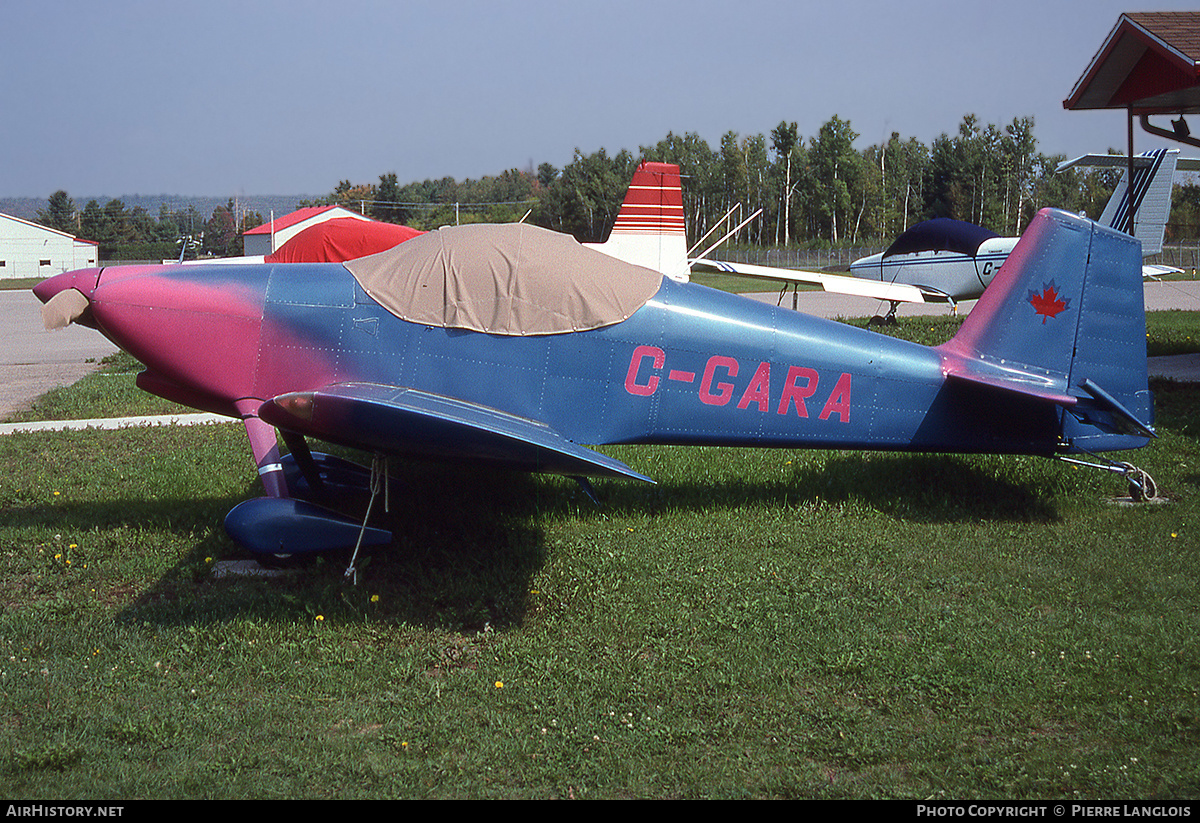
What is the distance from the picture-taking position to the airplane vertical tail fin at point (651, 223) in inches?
765

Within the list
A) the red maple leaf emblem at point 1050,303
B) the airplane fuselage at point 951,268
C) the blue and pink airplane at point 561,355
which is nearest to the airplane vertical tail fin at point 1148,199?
the airplane fuselage at point 951,268

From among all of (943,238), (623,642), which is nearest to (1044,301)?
(623,642)

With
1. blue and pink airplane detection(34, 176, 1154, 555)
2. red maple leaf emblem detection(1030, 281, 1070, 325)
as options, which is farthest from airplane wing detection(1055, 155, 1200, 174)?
blue and pink airplane detection(34, 176, 1154, 555)

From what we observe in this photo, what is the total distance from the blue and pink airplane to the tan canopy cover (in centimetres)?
1

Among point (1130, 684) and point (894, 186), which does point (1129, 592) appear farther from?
point (894, 186)

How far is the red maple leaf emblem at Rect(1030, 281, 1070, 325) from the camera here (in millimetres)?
6309

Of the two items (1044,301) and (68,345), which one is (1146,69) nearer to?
(1044,301)

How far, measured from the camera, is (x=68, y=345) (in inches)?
739

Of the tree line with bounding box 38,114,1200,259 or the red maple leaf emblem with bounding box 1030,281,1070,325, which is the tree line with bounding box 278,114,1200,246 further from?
the red maple leaf emblem with bounding box 1030,281,1070,325

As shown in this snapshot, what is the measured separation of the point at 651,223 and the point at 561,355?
14474 mm
